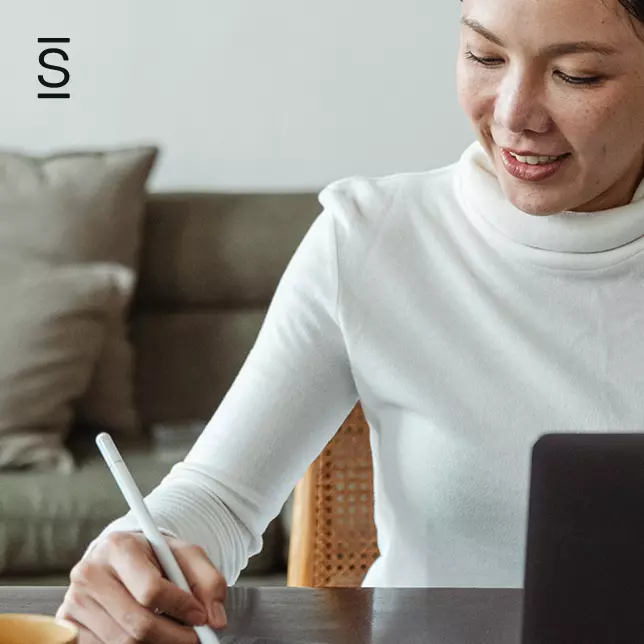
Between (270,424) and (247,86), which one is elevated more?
(247,86)

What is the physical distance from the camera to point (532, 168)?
43.0 inches

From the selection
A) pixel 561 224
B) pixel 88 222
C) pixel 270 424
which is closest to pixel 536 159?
pixel 561 224

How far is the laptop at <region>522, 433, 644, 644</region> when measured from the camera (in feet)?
2.05

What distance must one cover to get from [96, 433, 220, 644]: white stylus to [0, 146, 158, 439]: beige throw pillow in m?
1.78

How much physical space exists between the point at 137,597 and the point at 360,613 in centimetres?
16

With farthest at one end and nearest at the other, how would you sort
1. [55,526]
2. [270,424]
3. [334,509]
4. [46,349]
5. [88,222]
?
1. [88,222]
2. [46,349]
3. [55,526]
4. [334,509]
5. [270,424]

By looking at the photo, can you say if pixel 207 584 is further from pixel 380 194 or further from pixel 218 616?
pixel 380 194

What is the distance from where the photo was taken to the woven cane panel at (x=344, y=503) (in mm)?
1234

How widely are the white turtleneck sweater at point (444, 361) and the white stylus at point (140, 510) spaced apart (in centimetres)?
24

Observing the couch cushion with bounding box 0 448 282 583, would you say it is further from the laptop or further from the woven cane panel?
the laptop

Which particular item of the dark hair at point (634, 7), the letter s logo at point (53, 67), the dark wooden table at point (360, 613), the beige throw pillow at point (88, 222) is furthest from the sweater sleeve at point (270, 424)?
the letter s logo at point (53, 67)

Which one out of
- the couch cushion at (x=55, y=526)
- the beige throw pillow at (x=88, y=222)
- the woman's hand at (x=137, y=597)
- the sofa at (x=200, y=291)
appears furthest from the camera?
the sofa at (x=200, y=291)

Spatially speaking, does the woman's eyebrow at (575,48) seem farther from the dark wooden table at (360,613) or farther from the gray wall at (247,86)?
the gray wall at (247,86)

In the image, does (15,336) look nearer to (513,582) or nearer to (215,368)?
(215,368)
